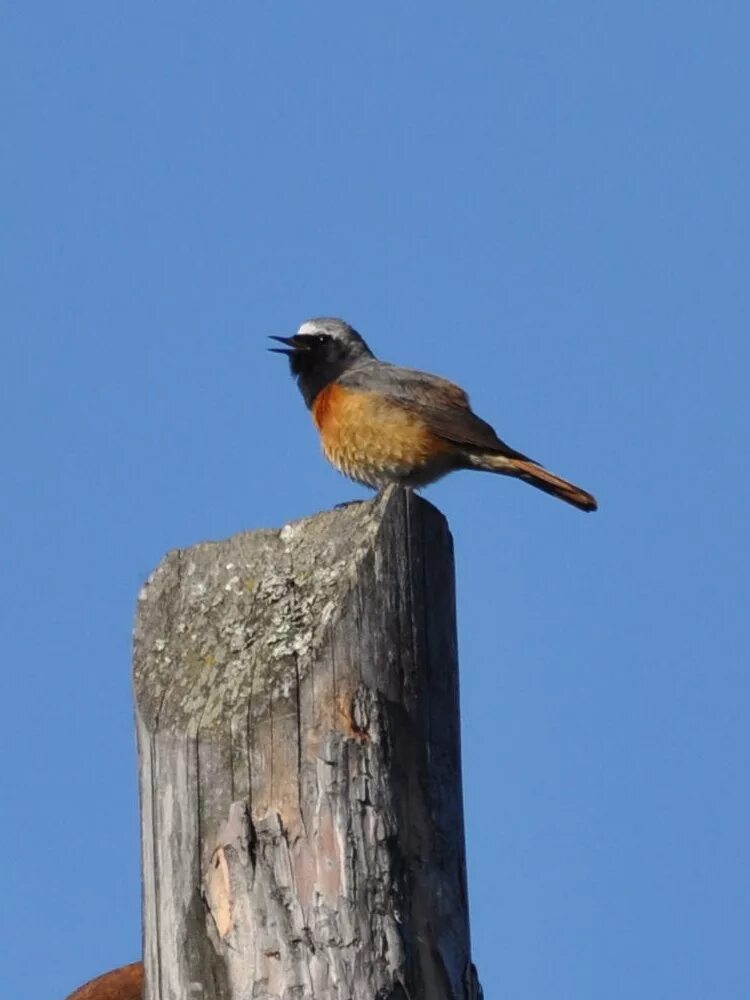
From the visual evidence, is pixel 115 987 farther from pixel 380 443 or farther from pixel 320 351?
pixel 320 351

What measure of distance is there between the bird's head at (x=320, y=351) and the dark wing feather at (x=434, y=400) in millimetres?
297

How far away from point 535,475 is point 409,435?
0.72 metres

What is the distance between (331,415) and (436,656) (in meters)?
5.36

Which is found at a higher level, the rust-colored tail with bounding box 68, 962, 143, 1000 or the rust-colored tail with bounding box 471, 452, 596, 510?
the rust-colored tail with bounding box 471, 452, 596, 510

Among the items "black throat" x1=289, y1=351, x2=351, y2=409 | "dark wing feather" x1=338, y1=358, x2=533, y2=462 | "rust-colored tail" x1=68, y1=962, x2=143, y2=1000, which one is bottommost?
"rust-colored tail" x1=68, y1=962, x2=143, y2=1000

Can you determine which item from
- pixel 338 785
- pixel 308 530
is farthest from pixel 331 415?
pixel 338 785

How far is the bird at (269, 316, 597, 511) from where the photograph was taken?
29.1 ft

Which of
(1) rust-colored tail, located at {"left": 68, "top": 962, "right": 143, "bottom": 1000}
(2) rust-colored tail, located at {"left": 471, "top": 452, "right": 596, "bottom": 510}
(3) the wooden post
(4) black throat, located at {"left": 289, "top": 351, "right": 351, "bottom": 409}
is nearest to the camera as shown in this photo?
(3) the wooden post

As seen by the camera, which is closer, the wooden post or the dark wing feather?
the wooden post

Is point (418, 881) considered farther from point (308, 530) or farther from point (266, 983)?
point (308, 530)

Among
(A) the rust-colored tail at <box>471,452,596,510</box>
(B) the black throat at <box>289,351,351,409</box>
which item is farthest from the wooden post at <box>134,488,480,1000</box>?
(B) the black throat at <box>289,351,351,409</box>

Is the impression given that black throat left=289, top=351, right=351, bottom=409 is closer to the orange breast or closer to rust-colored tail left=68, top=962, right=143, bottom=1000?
the orange breast

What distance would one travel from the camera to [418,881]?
11.8 feet

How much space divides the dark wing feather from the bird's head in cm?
30
